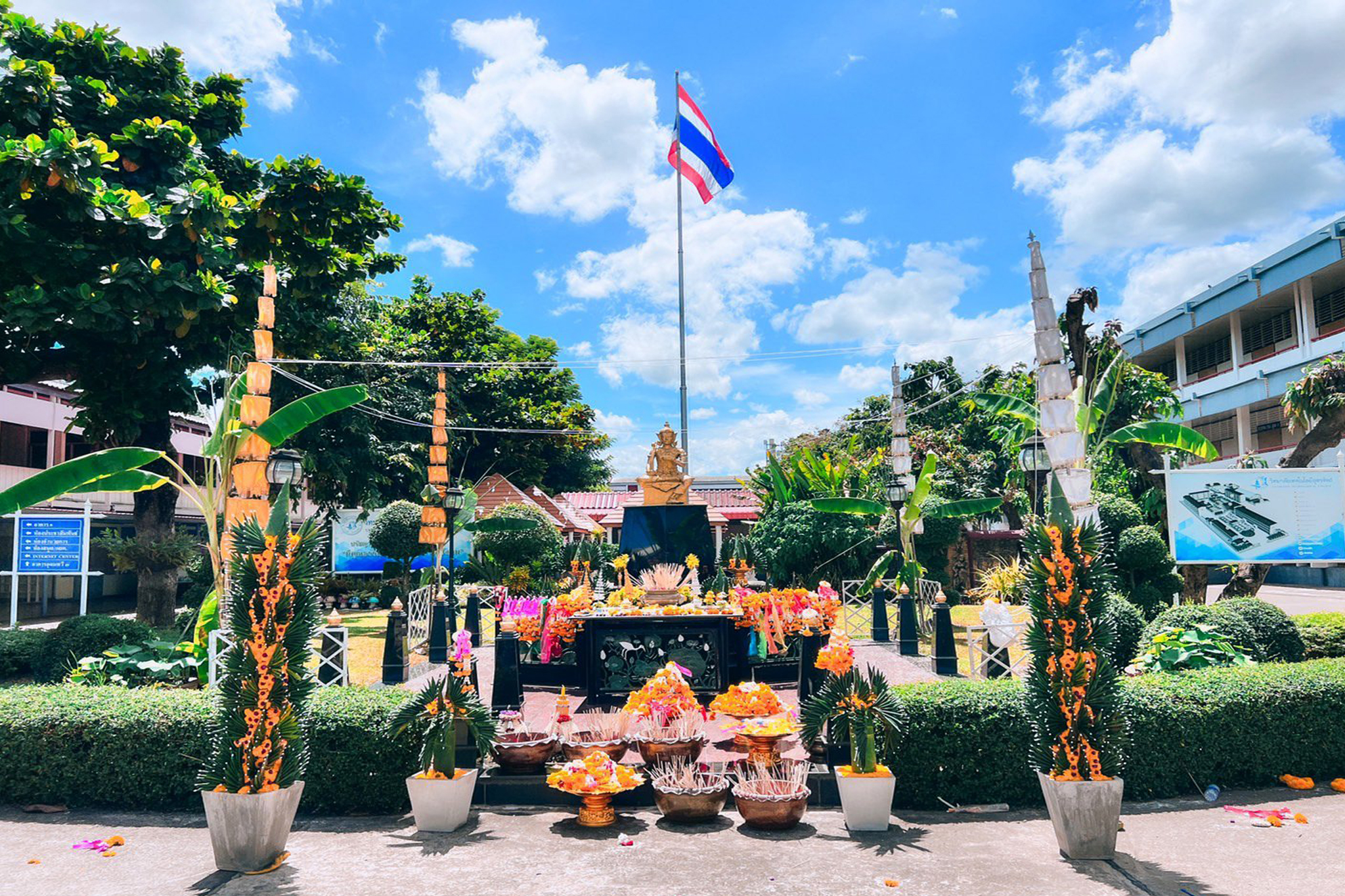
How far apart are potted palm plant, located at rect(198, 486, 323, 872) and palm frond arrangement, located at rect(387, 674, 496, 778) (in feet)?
3.11

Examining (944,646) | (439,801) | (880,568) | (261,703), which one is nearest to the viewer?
(261,703)

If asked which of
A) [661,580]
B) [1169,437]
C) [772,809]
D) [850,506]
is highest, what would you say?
[1169,437]

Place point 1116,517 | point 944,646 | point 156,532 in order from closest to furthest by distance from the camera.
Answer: point 944,646 < point 1116,517 < point 156,532

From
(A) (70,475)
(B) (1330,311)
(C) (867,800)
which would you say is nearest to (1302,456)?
(C) (867,800)

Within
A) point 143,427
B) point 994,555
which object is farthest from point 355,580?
point 994,555

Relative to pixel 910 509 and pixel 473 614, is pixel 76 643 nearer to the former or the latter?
pixel 473 614

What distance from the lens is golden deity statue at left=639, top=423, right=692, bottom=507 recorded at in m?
18.3

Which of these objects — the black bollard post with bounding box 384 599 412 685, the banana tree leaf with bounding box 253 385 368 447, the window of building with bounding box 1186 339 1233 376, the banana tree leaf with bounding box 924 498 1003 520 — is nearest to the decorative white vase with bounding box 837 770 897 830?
the black bollard post with bounding box 384 599 412 685

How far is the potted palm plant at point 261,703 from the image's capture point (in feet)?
20.0

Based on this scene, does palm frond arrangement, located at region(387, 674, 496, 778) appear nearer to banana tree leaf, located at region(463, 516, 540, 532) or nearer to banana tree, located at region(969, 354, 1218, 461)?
banana tree, located at region(969, 354, 1218, 461)

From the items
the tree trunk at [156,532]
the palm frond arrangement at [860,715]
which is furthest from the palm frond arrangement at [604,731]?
the tree trunk at [156,532]

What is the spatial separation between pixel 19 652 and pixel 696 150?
18.5 metres

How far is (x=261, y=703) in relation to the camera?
6230mm

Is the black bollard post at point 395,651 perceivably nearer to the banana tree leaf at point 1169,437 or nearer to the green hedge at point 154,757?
the green hedge at point 154,757
